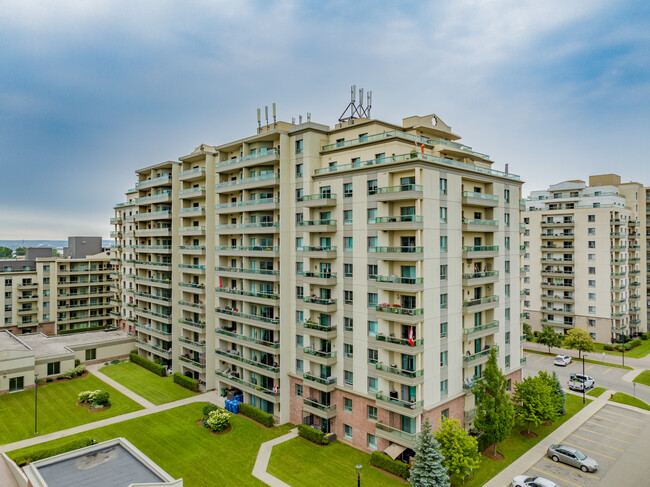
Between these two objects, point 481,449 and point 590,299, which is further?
point 590,299

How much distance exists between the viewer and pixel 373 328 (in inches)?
1469

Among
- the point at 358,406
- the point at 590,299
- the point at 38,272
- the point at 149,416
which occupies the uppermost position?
the point at 38,272

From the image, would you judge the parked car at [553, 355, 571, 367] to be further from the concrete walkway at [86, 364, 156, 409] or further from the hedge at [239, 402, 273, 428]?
the concrete walkway at [86, 364, 156, 409]

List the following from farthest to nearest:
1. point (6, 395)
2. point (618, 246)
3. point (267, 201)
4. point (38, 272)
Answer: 1. point (38, 272)
2. point (618, 246)
3. point (6, 395)
4. point (267, 201)

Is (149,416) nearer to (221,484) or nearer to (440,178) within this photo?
(221,484)

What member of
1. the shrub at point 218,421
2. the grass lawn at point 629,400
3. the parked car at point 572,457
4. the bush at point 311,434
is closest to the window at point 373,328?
the bush at point 311,434

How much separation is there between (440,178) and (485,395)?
797 inches

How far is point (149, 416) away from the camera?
153 feet

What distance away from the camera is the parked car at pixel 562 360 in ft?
209

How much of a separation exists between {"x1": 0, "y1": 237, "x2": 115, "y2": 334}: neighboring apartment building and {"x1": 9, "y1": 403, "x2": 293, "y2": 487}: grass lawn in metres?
48.6

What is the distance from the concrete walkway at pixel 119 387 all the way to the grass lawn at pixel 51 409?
69cm

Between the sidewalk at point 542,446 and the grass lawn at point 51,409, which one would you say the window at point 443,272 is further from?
the grass lawn at point 51,409

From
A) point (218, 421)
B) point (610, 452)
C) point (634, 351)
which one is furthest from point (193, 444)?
point (634, 351)

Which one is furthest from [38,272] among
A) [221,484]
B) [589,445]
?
[589,445]
